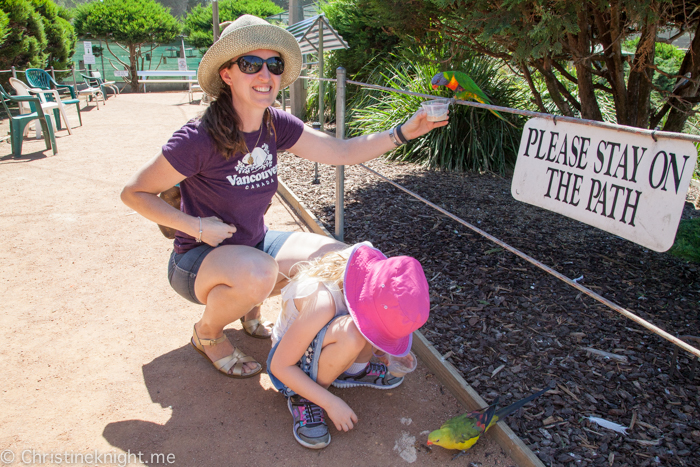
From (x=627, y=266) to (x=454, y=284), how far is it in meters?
1.19

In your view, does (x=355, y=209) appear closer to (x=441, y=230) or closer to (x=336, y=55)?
(x=441, y=230)

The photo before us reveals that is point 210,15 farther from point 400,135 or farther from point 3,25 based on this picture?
point 400,135

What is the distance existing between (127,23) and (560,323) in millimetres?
21584

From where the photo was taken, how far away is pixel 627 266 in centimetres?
304

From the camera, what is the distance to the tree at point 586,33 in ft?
9.18

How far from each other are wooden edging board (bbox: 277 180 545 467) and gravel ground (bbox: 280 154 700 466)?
0.07m

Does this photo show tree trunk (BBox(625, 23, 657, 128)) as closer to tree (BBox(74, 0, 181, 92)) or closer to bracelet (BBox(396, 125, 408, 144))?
bracelet (BBox(396, 125, 408, 144))

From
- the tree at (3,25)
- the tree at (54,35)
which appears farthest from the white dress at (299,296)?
the tree at (54,35)

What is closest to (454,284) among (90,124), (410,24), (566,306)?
(566,306)

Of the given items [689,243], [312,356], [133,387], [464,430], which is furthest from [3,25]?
[689,243]

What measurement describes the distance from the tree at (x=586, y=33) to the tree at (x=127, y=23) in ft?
60.8

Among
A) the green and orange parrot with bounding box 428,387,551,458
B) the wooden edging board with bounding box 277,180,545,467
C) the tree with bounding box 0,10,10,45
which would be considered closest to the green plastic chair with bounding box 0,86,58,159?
the tree with bounding box 0,10,10,45

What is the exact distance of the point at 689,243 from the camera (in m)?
2.82

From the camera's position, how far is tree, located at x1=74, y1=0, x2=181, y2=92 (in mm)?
19047
